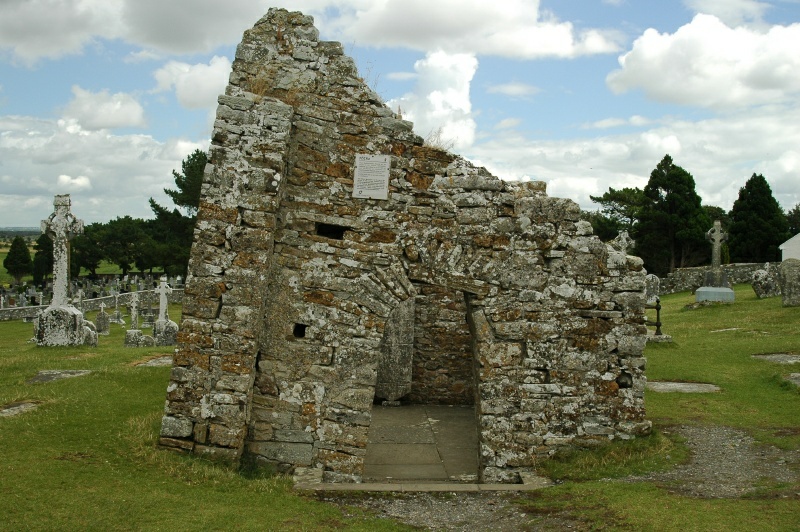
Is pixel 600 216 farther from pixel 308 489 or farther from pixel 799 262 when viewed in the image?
pixel 308 489

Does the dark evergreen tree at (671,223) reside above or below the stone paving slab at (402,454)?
above

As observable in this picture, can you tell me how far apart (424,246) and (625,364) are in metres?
2.61

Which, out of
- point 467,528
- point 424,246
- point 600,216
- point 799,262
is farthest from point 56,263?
point 600,216

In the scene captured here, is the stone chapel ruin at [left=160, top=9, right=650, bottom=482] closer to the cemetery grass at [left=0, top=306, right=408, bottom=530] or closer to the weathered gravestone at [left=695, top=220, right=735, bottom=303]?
the cemetery grass at [left=0, top=306, right=408, bottom=530]

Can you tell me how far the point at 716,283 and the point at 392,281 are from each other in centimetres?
1906

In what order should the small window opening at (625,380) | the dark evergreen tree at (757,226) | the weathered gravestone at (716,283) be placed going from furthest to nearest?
the dark evergreen tree at (757,226) → the weathered gravestone at (716,283) → the small window opening at (625,380)

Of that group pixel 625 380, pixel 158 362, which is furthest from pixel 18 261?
pixel 625 380

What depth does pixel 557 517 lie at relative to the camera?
6117 millimetres

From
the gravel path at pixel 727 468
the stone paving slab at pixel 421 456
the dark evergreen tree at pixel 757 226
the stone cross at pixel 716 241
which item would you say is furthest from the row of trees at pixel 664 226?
the gravel path at pixel 727 468

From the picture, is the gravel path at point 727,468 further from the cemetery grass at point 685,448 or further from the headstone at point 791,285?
the headstone at point 791,285

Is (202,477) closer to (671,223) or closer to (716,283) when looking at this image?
(716,283)

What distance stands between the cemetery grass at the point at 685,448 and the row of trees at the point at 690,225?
22377mm

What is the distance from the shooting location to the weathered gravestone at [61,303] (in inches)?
585

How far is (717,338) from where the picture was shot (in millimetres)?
15945
